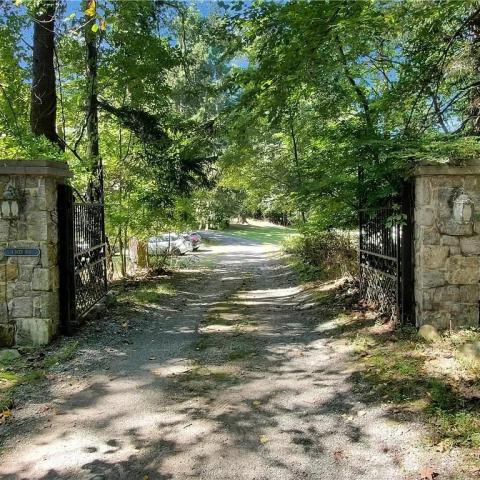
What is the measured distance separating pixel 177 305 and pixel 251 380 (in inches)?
180

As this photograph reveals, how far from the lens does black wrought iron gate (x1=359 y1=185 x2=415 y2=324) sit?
563 centimetres

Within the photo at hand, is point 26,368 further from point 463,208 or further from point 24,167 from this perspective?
point 463,208

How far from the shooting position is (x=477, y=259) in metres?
5.27

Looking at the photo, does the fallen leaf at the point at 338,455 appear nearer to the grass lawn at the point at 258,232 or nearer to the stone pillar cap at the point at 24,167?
the stone pillar cap at the point at 24,167

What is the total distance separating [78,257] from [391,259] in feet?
14.4

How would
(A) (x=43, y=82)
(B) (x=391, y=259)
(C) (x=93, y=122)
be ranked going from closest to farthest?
(B) (x=391, y=259) < (A) (x=43, y=82) < (C) (x=93, y=122)

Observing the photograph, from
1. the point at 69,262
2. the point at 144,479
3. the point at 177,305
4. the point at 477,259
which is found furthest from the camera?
the point at 177,305

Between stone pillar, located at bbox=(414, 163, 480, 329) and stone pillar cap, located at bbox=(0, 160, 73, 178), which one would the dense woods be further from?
stone pillar cap, located at bbox=(0, 160, 73, 178)

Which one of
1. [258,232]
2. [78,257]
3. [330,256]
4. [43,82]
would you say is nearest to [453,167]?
[78,257]

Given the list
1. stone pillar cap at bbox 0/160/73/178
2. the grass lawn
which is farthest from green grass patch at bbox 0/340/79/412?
the grass lawn

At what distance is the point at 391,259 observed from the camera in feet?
20.1

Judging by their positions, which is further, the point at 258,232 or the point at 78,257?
the point at 258,232

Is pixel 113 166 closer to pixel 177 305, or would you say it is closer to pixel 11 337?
pixel 177 305

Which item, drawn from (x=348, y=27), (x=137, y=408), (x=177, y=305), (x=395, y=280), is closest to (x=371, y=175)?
(x=395, y=280)
